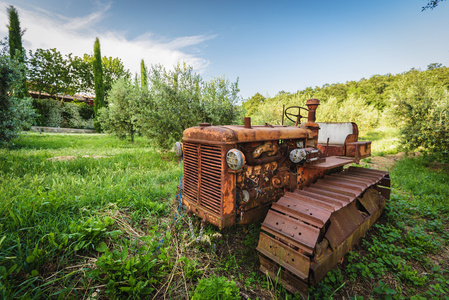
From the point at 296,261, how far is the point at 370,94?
147 feet

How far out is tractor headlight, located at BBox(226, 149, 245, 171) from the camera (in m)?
1.93

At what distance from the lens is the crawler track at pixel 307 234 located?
191 cm

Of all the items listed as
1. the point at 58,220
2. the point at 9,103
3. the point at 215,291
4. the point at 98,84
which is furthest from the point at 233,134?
the point at 98,84

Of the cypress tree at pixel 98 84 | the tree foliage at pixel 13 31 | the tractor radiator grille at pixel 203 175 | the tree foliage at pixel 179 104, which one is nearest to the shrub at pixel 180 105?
the tree foliage at pixel 179 104

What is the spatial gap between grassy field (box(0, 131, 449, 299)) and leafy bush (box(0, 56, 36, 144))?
465cm

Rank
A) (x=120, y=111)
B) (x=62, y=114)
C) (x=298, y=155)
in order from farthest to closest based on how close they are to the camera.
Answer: (x=62, y=114) < (x=120, y=111) < (x=298, y=155)

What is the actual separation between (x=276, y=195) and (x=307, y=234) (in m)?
0.83

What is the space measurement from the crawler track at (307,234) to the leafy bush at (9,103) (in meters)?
8.74

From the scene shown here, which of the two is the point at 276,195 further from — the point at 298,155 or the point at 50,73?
the point at 50,73

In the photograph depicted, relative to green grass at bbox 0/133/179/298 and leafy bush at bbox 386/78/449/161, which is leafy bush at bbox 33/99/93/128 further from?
leafy bush at bbox 386/78/449/161

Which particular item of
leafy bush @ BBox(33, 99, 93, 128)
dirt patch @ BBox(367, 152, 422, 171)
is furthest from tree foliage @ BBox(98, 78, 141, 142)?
dirt patch @ BBox(367, 152, 422, 171)

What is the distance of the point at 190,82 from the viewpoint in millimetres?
8047

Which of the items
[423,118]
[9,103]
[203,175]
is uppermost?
[9,103]

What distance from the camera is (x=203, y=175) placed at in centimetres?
237
